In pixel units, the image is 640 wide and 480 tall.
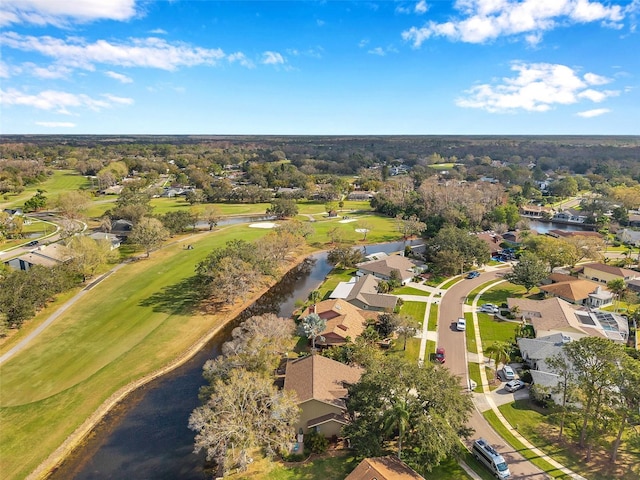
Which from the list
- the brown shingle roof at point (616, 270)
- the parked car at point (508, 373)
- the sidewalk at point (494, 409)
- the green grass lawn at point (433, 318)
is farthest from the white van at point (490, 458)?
the brown shingle roof at point (616, 270)

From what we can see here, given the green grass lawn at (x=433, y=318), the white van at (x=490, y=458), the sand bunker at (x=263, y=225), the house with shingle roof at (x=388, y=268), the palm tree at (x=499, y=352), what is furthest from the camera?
the sand bunker at (x=263, y=225)

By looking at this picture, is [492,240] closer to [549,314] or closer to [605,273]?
[605,273]

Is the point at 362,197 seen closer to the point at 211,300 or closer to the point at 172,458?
the point at 211,300

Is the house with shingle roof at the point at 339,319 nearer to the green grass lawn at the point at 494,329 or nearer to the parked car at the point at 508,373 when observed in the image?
the green grass lawn at the point at 494,329

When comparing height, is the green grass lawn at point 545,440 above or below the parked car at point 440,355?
below

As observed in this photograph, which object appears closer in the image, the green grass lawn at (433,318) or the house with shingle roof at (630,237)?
the green grass lawn at (433,318)
